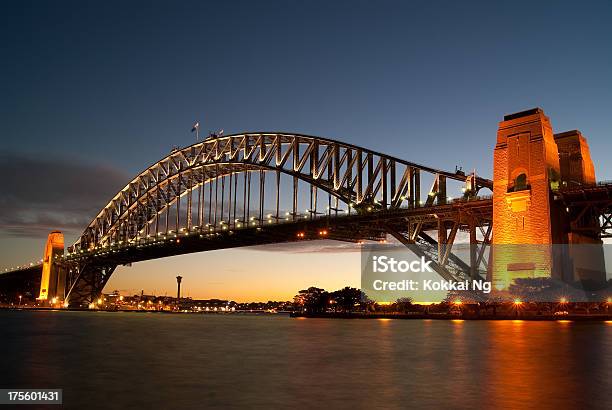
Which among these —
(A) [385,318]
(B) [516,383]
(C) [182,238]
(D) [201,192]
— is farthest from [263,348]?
(D) [201,192]

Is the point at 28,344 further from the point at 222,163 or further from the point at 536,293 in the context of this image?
the point at 222,163

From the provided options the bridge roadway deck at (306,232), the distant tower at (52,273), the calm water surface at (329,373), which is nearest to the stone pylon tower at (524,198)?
the bridge roadway deck at (306,232)

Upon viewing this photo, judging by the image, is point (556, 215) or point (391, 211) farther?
point (391, 211)

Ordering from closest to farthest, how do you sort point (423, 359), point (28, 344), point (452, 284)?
point (423, 359), point (28, 344), point (452, 284)

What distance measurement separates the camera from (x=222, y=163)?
100125mm

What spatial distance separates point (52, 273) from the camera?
141 m

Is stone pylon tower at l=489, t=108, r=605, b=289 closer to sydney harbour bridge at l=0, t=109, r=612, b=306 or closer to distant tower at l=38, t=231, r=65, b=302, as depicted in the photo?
sydney harbour bridge at l=0, t=109, r=612, b=306

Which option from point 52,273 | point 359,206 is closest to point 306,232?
point 359,206

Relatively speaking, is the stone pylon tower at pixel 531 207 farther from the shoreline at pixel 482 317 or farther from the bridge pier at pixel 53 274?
the bridge pier at pixel 53 274

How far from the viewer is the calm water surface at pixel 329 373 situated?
17.7 meters

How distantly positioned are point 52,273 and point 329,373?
12967 cm

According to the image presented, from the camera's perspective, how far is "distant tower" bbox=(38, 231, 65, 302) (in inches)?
5502

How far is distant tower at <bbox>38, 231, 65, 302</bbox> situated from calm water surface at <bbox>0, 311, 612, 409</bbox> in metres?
108

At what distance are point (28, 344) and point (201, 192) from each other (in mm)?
73009
